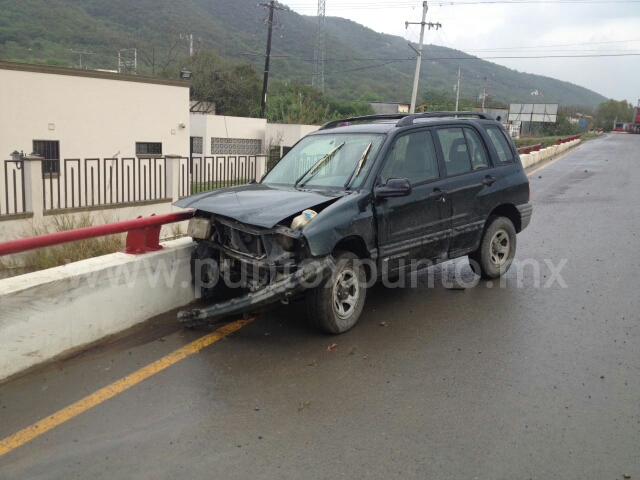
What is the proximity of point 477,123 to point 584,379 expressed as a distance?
3639mm

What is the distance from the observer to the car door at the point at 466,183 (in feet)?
22.0

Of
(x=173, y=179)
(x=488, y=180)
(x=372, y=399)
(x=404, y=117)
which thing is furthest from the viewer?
(x=173, y=179)

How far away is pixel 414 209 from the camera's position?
6.13m

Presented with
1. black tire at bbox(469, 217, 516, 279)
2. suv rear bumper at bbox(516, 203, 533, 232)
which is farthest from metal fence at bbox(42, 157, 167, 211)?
suv rear bumper at bbox(516, 203, 533, 232)

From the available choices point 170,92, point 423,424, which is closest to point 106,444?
point 423,424

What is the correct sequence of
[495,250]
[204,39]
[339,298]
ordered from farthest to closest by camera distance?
[204,39] < [495,250] < [339,298]

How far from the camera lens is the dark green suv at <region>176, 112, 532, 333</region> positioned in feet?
17.1

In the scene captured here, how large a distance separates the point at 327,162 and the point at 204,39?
8408 cm

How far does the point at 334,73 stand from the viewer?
3851 inches

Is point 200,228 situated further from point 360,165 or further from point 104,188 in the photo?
point 104,188

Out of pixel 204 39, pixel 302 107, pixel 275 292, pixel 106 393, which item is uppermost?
pixel 204 39

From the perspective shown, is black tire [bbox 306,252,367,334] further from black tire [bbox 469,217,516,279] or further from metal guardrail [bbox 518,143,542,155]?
metal guardrail [bbox 518,143,542,155]

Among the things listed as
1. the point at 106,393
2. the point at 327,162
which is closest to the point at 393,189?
the point at 327,162

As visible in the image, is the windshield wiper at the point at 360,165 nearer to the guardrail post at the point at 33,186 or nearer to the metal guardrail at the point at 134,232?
the metal guardrail at the point at 134,232
